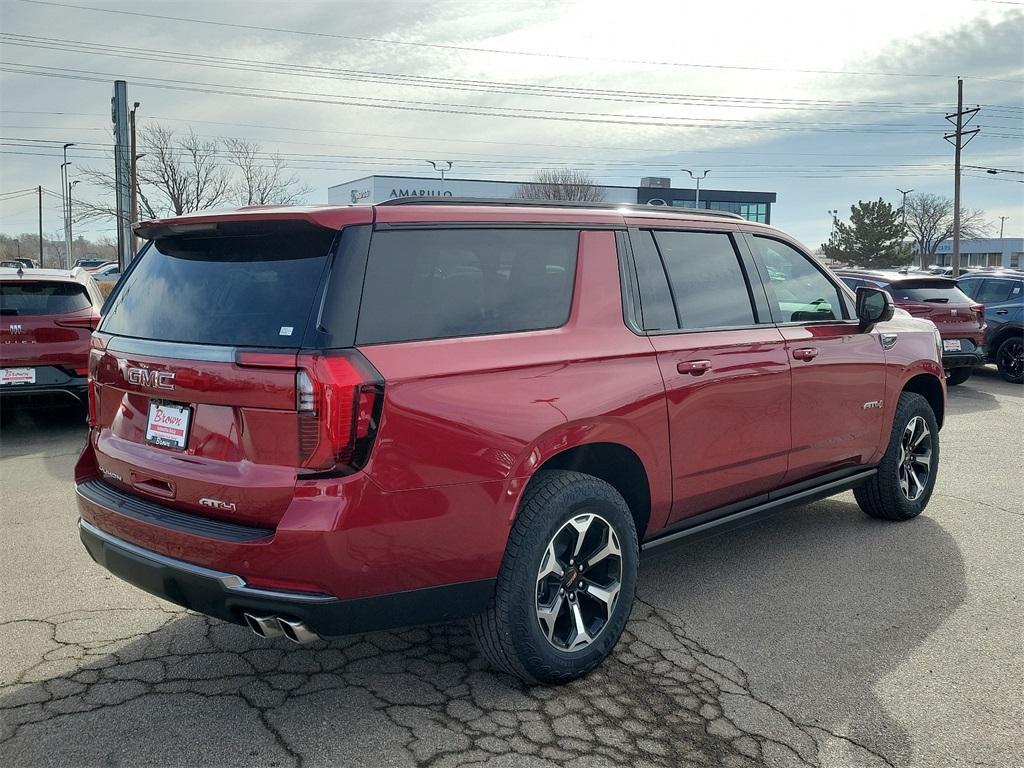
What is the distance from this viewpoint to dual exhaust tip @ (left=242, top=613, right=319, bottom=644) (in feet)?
9.34

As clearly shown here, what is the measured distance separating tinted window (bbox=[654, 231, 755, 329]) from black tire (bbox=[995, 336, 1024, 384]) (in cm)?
1061

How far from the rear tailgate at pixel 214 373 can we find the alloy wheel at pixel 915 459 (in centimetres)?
404

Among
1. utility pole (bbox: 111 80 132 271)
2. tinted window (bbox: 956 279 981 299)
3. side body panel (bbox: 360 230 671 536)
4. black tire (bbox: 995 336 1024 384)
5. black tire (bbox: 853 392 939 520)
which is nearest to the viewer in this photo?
side body panel (bbox: 360 230 671 536)

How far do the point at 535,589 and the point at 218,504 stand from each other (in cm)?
114

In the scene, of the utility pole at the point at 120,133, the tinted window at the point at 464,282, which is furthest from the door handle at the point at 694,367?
the utility pole at the point at 120,133

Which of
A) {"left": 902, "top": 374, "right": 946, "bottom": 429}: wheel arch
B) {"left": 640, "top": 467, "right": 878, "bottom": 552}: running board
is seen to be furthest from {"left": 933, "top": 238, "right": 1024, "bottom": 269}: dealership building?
{"left": 640, "top": 467, "right": 878, "bottom": 552}: running board

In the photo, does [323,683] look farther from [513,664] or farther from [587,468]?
[587,468]

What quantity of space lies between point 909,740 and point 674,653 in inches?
37.6

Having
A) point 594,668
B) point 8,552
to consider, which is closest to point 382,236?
point 594,668

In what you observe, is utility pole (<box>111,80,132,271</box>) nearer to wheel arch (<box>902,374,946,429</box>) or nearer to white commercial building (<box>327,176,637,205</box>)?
A: wheel arch (<box>902,374,946,429</box>)

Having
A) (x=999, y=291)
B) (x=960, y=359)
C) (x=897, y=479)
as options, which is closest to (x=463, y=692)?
(x=897, y=479)

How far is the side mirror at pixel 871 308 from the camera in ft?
16.5

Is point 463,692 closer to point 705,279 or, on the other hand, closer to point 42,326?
point 705,279

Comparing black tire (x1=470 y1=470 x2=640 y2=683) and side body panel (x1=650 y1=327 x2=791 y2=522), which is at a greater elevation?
side body panel (x1=650 y1=327 x2=791 y2=522)
